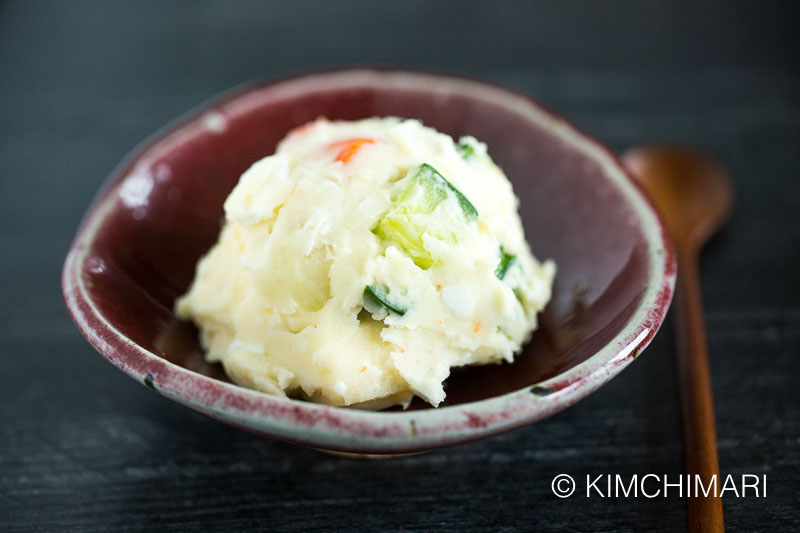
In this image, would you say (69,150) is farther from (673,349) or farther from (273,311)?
(673,349)

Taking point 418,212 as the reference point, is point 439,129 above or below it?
above

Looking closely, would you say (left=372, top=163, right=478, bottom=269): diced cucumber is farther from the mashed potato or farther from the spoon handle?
the spoon handle

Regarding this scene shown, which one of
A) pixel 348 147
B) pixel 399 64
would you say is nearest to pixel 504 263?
pixel 348 147

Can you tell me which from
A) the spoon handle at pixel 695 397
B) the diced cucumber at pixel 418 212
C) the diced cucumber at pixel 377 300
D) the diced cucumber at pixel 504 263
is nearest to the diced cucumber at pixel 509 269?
the diced cucumber at pixel 504 263

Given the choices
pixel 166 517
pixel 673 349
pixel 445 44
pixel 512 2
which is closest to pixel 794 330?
pixel 673 349

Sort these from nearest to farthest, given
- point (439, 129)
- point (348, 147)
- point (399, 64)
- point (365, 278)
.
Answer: point (365, 278) → point (348, 147) → point (439, 129) → point (399, 64)

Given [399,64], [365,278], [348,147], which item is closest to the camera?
[365,278]

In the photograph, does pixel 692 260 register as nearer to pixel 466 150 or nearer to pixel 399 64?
pixel 466 150
